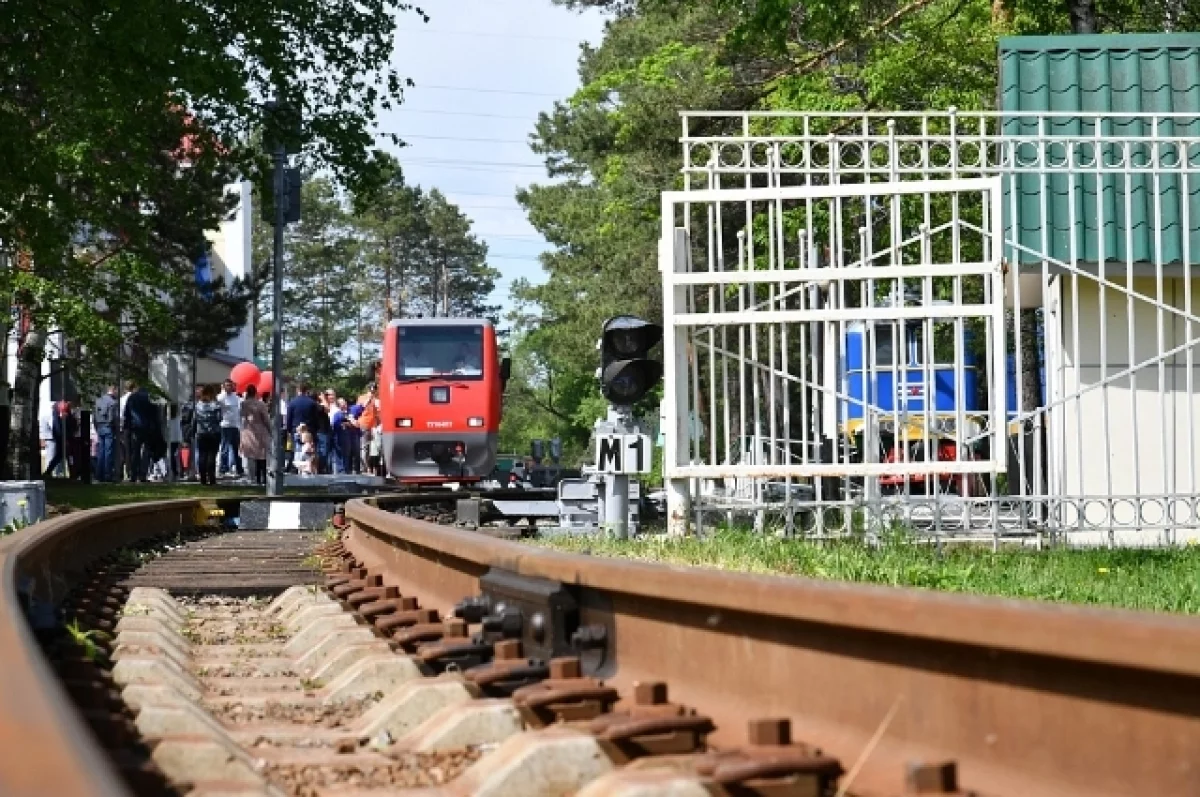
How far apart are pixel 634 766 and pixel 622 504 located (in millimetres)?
10508

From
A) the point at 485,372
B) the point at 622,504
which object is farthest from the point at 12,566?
the point at 485,372

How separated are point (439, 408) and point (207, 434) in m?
4.01

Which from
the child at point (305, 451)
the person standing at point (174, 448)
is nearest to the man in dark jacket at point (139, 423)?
the person standing at point (174, 448)

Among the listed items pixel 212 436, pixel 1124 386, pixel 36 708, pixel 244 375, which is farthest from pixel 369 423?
pixel 36 708

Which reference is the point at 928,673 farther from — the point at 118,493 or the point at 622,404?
the point at 118,493

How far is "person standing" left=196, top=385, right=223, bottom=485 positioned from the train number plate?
70.6 feet

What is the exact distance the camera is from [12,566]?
6715 millimetres

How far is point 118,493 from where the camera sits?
96.1 feet

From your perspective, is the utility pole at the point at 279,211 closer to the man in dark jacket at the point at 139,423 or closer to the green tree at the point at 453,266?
the man in dark jacket at the point at 139,423

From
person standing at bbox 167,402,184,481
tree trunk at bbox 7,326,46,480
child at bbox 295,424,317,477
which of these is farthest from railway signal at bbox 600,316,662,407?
person standing at bbox 167,402,184,481

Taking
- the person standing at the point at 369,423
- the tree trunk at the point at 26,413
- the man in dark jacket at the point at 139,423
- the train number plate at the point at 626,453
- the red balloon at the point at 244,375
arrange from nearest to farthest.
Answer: the train number plate at the point at 626,453, the tree trunk at the point at 26,413, the man in dark jacket at the point at 139,423, the person standing at the point at 369,423, the red balloon at the point at 244,375

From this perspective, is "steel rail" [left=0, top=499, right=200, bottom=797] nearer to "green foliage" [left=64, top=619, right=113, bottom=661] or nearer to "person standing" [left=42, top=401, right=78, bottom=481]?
"green foliage" [left=64, top=619, right=113, bottom=661]

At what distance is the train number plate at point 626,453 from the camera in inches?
551

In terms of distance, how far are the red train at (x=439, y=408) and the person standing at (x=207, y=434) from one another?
297 centimetres
